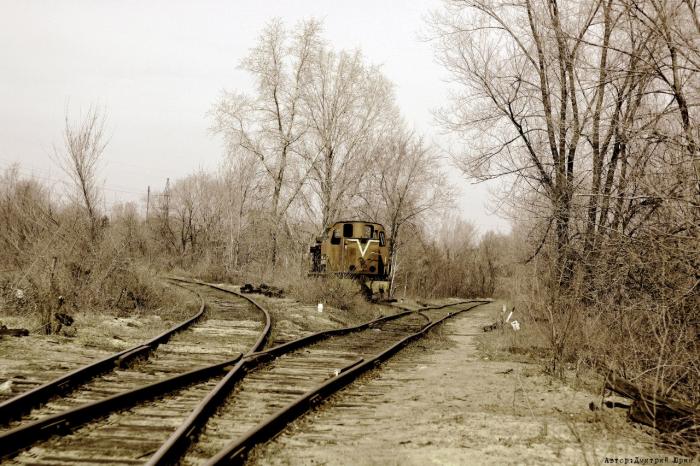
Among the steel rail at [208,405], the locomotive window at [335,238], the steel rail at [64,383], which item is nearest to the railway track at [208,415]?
the steel rail at [208,405]

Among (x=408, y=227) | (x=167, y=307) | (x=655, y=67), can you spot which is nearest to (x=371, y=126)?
(x=408, y=227)

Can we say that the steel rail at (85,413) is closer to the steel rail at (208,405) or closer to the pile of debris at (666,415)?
the steel rail at (208,405)

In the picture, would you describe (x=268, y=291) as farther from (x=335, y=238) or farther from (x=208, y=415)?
(x=208, y=415)

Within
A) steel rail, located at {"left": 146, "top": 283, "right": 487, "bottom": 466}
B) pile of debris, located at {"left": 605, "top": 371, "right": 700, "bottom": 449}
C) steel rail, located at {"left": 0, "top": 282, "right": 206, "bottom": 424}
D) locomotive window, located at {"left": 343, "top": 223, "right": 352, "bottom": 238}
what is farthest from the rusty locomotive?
pile of debris, located at {"left": 605, "top": 371, "right": 700, "bottom": 449}

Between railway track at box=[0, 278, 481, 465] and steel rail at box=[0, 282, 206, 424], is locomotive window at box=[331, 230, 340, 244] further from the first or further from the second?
steel rail at box=[0, 282, 206, 424]

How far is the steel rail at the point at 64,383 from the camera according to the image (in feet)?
17.7

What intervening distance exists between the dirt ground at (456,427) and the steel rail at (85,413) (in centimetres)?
175

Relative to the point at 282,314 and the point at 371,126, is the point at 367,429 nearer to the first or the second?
the point at 282,314

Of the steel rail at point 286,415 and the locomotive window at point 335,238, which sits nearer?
the steel rail at point 286,415

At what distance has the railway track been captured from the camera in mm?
4574

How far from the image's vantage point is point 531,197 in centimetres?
1523

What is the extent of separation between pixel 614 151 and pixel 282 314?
930 centimetres

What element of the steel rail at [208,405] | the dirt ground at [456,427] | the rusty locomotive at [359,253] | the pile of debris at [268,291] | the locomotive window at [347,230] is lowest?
the dirt ground at [456,427]

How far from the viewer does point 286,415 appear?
19.2 feet
